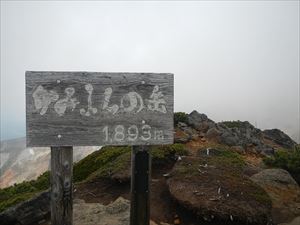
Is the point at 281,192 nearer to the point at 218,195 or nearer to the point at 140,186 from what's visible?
the point at 218,195

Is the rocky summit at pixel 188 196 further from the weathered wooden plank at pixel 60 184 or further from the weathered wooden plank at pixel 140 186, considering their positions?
the weathered wooden plank at pixel 60 184

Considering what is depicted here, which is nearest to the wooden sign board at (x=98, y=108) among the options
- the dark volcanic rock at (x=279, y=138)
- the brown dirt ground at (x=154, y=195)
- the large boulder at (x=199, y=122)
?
the brown dirt ground at (x=154, y=195)

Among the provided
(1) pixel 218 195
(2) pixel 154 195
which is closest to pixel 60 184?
(1) pixel 218 195

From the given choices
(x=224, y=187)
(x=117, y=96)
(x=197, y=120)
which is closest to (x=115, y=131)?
(x=117, y=96)

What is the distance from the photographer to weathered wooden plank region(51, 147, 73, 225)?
4.87m

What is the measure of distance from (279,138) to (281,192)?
57.4ft

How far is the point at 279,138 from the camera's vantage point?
2589cm

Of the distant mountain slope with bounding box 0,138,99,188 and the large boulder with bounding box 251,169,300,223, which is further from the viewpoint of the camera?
the distant mountain slope with bounding box 0,138,99,188

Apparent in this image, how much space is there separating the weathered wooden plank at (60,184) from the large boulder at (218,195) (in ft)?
10.6

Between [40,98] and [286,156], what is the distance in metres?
9.23

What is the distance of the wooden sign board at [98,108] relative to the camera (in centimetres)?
466

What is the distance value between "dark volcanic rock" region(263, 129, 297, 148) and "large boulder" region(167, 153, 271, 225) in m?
17.3

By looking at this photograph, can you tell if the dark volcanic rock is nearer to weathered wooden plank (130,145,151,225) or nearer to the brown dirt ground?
the brown dirt ground

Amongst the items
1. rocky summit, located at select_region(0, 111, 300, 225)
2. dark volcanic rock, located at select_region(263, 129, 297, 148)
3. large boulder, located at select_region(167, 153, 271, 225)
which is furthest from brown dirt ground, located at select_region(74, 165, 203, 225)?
dark volcanic rock, located at select_region(263, 129, 297, 148)
